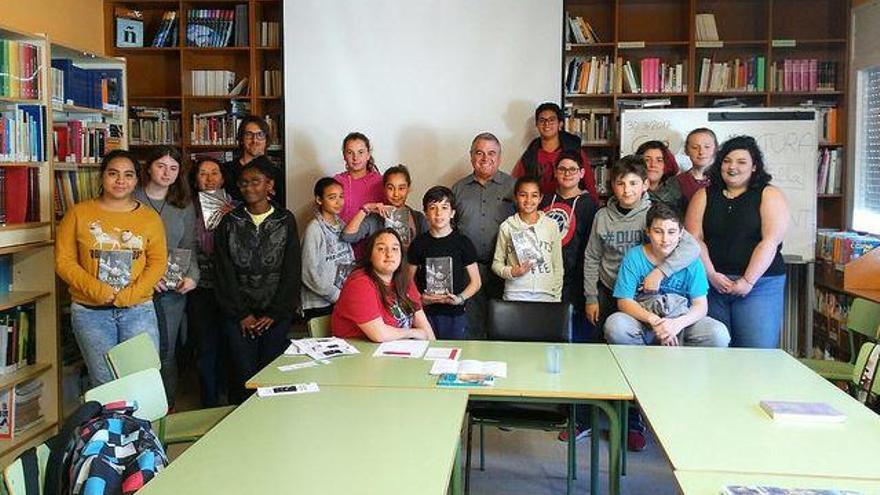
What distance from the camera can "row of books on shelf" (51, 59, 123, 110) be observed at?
4.32 meters

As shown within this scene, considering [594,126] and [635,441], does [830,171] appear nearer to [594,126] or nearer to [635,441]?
[594,126]

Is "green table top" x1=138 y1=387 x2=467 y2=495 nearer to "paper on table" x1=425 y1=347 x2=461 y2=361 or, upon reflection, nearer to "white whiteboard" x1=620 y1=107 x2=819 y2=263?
"paper on table" x1=425 y1=347 x2=461 y2=361

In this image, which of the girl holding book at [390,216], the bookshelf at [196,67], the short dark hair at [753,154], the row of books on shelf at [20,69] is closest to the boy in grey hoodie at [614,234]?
the short dark hair at [753,154]

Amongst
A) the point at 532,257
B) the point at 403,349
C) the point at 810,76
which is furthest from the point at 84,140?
the point at 810,76

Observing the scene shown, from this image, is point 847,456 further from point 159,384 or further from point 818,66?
point 818,66

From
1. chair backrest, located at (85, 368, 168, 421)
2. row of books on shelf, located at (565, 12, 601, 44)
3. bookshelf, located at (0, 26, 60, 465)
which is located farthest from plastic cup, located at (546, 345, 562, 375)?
row of books on shelf, located at (565, 12, 601, 44)

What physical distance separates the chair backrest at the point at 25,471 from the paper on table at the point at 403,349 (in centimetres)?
140

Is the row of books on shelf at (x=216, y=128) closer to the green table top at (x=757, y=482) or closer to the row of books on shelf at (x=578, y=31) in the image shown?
the row of books on shelf at (x=578, y=31)

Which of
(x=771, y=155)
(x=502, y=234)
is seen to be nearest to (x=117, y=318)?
(x=502, y=234)

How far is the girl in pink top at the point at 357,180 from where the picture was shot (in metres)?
4.63

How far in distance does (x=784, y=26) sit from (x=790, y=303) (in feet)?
7.25

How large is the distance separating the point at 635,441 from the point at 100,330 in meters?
2.86

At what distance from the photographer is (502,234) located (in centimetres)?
424

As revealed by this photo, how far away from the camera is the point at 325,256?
14.3 feet
